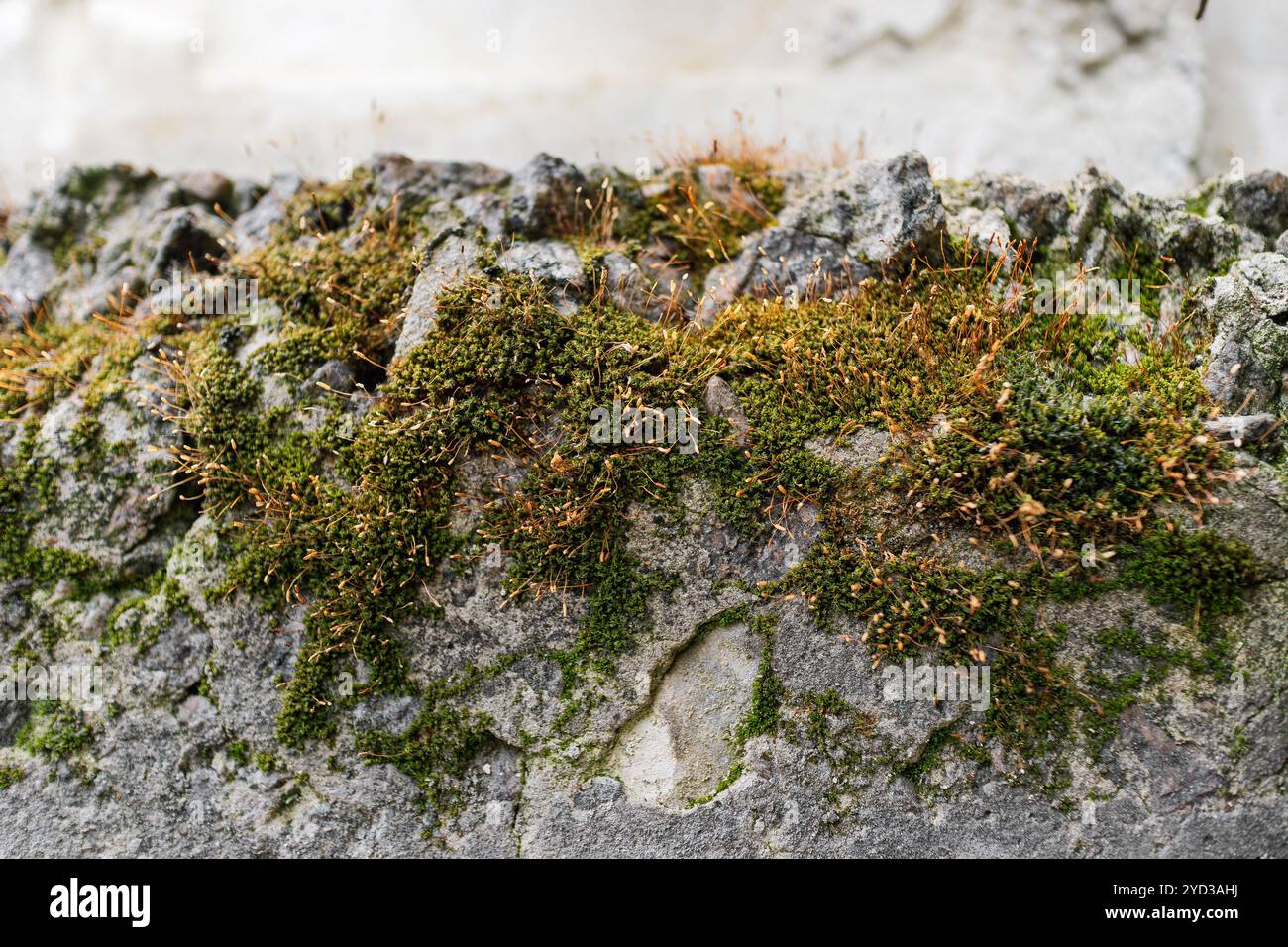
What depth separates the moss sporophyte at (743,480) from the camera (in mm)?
5656

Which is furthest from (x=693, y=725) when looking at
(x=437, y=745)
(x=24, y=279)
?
(x=24, y=279)

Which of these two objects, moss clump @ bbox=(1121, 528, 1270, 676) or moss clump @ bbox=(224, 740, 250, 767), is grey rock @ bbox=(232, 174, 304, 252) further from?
moss clump @ bbox=(1121, 528, 1270, 676)

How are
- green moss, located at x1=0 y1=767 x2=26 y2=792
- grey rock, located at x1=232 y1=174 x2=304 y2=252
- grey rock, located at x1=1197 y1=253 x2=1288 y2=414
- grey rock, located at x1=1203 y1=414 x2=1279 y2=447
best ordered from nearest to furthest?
grey rock, located at x1=1203 y1=414 x2=1279 y2=447
grey rock, located at x1=1197 y1=253 x2=1288 y2=414
green moss, located at x1=0 y1=767 x2=26 y2=792
grey rock, located at x1=232 y1=174 x2=304 y2=252

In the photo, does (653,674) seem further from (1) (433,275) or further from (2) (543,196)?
(2) (543,196)

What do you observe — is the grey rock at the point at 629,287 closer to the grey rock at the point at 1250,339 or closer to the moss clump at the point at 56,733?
the grey rock at the point at 1250,339

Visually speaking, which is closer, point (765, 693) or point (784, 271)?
point (765, 693)

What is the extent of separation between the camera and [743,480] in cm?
602

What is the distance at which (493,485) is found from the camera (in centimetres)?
618

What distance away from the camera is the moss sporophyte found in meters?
5.66

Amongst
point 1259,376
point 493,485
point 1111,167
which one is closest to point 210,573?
point 493,485

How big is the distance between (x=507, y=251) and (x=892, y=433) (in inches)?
150

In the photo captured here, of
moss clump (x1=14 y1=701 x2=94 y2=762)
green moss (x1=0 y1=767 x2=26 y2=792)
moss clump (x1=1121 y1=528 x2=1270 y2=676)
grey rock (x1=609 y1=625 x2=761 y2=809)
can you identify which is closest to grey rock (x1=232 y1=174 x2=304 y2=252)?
moss clump (x1=14 y1=701 x2=94 y2=762)

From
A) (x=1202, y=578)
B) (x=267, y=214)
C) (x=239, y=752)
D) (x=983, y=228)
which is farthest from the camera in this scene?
(x=267, y=214)

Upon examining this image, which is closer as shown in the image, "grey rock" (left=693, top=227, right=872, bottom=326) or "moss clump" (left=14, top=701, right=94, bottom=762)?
"moss clump" (left=14, top=701, right=94, bottom=762)
